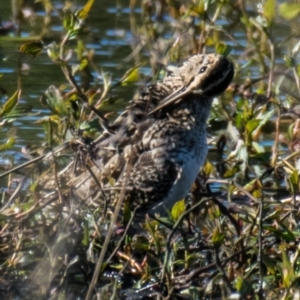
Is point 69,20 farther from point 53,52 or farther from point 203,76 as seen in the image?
point 203,76

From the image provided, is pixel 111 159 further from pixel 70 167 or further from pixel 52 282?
pixel 52 282

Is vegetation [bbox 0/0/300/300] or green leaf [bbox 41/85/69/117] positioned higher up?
green leaf [bbox 41/85/69/117]

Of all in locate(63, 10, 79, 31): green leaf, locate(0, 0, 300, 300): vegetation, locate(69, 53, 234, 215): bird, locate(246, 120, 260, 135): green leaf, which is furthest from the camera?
locate(246, 120, 260, 135): green leaf

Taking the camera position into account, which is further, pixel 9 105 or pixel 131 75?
pixel 131 75

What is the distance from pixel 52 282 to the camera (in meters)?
4.13

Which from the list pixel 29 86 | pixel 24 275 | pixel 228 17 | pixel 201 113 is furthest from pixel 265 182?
pixel 29 86

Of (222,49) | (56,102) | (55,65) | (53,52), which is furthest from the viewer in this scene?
(55,65)

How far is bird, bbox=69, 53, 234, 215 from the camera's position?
4777 mm

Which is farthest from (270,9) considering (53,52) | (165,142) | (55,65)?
(55,65)

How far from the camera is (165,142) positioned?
5070 mm

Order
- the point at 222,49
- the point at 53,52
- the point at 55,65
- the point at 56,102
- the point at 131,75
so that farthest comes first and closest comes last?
the point at 55,65 → the point at 222,49 → the point at 131,75 → the point at 56,102 → the point at 53,52

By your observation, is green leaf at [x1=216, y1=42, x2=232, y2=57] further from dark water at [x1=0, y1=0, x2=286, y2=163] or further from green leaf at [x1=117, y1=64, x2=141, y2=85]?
green leaf at [x1=117, y1=64, x2=141, y2=85]

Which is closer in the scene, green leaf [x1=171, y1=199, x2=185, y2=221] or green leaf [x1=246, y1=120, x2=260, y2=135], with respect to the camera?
green leaf [x1=171, y1=199, x2=185, y2=221]

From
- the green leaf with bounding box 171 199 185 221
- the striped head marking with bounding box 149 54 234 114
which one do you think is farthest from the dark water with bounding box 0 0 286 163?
the green leaf with bounding box 171 199 185 221
